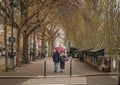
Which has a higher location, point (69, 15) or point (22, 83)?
point (69, 15)

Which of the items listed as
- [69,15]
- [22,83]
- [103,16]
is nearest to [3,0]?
[69,15]

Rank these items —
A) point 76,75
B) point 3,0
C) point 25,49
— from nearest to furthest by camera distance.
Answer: point 76,75
point 3,0
point 25,49

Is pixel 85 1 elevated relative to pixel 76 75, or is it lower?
elevated

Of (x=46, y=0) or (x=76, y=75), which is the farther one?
(x=46, y=0)

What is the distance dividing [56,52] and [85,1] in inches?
235

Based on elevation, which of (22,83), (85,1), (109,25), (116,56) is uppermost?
(85,1)

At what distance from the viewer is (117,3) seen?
71.0 ft

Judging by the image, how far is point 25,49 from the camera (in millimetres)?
47875

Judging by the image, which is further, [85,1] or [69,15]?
[69,15]

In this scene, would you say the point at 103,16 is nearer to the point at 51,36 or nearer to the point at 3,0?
the point at 3,0

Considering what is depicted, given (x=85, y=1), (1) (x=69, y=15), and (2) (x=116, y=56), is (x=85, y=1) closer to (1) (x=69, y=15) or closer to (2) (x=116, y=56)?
(1) (x=69, y=15)

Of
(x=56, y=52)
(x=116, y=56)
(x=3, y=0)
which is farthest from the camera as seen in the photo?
(x=3, y=0)

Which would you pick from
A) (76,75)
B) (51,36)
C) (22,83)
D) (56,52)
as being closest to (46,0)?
(56,52)

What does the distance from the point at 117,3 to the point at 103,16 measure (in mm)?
1280
